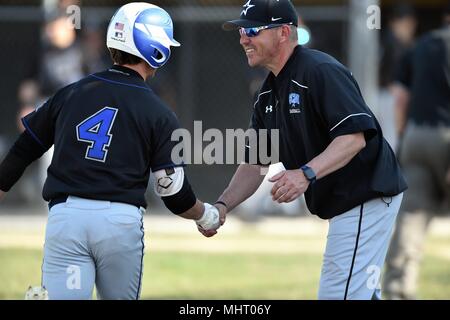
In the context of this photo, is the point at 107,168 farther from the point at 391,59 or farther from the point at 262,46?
the point at 391,59

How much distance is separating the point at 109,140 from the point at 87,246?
1.76 feet

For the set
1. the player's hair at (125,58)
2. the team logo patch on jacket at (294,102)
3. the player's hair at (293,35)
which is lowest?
the team logo patch on jacket at (294,102)

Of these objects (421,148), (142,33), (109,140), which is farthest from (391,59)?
(109,140)

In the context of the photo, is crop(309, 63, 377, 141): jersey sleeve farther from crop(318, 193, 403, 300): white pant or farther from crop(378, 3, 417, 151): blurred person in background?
crop(378, 3, 417, 151): blurred person in background

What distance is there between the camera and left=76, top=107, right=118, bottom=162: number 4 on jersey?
476 cm

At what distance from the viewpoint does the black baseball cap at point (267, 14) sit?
17.8ft

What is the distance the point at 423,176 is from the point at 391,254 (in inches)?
33.9

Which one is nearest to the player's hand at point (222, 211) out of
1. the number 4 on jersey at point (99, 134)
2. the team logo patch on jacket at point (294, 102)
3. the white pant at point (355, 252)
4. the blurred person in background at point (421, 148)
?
the white pant at point (355, 252)

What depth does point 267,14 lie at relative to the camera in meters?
5.41

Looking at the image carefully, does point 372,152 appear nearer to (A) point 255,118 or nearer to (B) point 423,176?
(A) point 255,118

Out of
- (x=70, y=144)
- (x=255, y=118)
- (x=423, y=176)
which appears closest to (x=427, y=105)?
(x=423, y=176)

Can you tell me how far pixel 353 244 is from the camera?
5.35m

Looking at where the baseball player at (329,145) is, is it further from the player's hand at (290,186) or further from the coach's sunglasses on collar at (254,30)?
the player's hand at (290,186)

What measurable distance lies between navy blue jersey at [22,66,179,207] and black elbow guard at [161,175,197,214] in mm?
214
